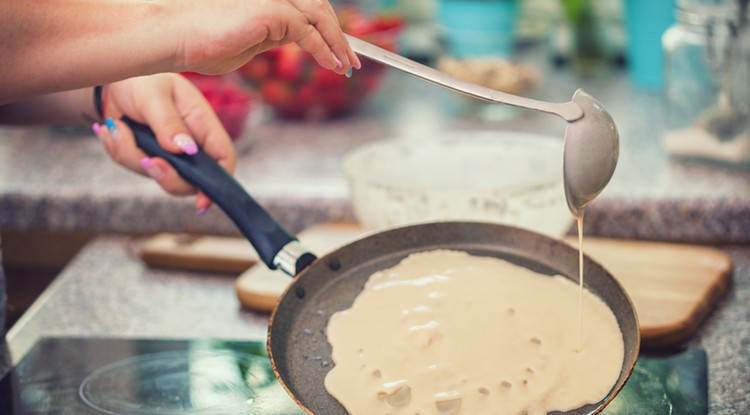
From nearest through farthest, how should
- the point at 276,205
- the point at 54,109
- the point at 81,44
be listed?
the point at 81,44, the point at 54,109, the point at 276,205

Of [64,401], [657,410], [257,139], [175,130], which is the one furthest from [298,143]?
[657,410]

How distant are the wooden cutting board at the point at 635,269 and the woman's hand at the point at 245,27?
358mm

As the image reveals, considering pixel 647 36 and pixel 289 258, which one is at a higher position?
pixel 289 258

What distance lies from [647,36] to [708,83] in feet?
1.37

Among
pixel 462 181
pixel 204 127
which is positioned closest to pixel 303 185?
pixel 462 181

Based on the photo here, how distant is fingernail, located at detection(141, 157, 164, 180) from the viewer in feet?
3.11

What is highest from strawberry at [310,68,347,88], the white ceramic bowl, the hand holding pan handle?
the hand holding pan handle

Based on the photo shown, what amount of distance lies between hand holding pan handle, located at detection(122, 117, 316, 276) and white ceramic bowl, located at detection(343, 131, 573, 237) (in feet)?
0.51

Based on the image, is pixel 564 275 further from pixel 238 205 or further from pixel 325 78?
pixel 325 78

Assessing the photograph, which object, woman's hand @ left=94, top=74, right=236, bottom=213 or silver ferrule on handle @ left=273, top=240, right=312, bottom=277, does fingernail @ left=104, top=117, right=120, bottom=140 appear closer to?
woman's hand @ left=94, top=74, right=236, bottom=213

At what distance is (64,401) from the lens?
2.94 ft

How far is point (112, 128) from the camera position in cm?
96

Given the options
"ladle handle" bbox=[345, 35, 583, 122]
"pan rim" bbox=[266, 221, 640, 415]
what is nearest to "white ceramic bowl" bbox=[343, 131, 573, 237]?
"pan rim" bbox=[266, 221, 640, 415]

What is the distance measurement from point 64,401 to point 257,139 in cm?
83
